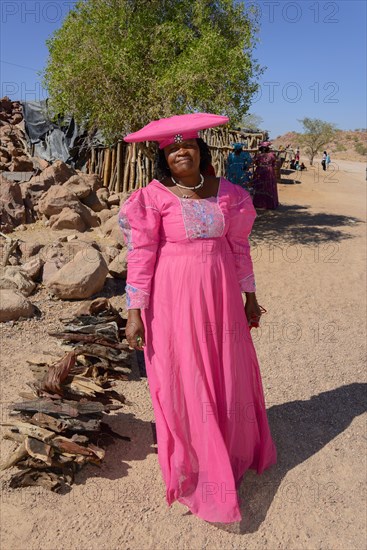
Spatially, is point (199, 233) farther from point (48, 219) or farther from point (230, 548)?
point (48, 219)

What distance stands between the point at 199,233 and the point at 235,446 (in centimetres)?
120

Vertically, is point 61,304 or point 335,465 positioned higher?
point 61,304

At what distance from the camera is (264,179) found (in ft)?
40.7

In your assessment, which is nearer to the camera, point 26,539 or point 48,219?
point 26,539

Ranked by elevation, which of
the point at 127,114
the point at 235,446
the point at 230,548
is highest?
the point at 127,114

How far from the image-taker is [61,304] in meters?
5.81

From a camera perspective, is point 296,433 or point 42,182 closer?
point 296,433

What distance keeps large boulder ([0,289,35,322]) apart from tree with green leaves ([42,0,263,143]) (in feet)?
13.3

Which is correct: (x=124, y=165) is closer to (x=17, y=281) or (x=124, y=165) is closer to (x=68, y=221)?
(x=68, y=221)

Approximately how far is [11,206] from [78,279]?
4299 millimetres

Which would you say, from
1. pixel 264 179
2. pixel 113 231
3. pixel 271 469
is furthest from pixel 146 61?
pixel 271 469

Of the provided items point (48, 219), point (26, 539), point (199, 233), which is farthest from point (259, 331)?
point (48, 219)

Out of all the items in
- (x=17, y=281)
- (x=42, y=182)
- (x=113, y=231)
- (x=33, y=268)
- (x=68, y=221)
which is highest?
(x=42, y=182)

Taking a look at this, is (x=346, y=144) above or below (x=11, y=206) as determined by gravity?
above
